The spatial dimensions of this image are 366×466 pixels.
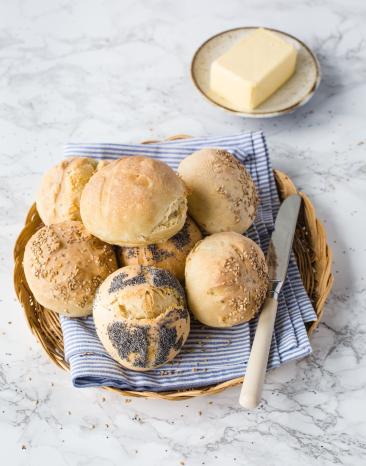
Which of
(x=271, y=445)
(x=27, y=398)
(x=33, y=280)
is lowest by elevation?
(x=27, y=398)

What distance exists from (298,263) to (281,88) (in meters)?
0.60

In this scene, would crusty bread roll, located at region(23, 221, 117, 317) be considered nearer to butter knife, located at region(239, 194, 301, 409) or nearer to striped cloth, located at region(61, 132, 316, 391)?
striped cloth, located at region(61, 132, 316, 391)

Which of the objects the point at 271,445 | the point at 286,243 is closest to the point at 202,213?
the point at 286,243

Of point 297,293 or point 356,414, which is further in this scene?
point 297,293

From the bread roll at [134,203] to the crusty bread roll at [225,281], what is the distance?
85 millimetres

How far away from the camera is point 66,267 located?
1.25 metres

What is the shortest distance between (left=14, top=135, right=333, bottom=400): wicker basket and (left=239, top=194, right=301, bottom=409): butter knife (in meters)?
0.04

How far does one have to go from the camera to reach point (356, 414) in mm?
1284

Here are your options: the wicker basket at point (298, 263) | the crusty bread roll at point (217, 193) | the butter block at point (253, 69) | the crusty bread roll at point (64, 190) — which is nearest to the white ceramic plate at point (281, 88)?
the butter block at point (253, 69)

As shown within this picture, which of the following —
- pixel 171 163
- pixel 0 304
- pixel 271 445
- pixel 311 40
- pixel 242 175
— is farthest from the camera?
pixel 311 40

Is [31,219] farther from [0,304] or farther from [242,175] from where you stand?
[242,175]

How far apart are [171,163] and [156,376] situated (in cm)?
58

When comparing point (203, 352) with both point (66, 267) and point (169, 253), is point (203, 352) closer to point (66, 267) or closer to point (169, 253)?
point (169, 253)

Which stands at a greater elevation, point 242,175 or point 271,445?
point 242,175
